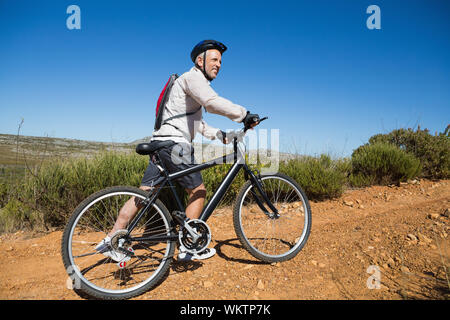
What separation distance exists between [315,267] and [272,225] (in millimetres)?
1291

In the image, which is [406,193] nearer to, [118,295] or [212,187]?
[212,187]

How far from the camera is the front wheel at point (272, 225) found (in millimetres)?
2652

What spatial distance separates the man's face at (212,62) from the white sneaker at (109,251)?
1882 mm

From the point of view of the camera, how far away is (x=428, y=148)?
6758 mm

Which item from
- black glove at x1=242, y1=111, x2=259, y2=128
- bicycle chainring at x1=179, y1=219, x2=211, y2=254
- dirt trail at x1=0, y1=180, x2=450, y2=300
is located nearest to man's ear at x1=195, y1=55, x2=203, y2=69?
black glove at x1=242, y1=111, x2=259, y2=128

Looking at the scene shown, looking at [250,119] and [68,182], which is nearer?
[250,119]

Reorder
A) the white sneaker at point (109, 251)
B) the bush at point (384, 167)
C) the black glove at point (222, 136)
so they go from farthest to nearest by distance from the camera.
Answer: the bush at point (384, 167) → the black glove at point (222, 136) → the white sneaker at point (109, 251)

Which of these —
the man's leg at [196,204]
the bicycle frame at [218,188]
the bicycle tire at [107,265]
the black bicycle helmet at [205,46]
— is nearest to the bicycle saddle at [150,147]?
the bicycle frame at [218,188]

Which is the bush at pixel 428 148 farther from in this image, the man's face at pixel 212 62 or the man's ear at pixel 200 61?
the man's ear at pixel 200 61

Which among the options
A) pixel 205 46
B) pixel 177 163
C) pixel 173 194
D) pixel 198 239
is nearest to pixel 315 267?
pixel 198 239

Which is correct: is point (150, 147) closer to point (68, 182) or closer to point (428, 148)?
point (68, 182)

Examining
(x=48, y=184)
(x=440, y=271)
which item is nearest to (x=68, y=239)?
(x=48, y=184)

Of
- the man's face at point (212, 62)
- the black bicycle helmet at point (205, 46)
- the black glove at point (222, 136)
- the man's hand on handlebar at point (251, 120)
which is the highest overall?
the black bicycle helmet at point (205, 46)
